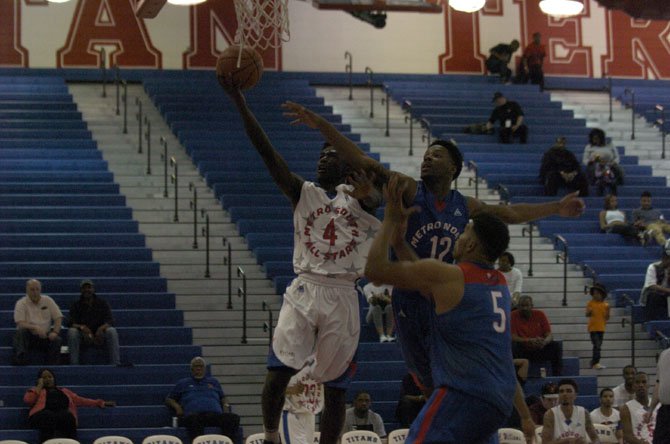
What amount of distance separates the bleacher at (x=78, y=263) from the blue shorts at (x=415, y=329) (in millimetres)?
6528

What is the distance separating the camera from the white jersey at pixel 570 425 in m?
13.3

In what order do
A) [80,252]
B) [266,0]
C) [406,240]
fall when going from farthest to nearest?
1. [80,252]
2. [266,0]
3. [406,240]

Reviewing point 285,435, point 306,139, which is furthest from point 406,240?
point 306,139

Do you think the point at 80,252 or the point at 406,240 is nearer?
the point at 406,240

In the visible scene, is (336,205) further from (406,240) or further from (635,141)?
(635,141)

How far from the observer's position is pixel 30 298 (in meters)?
15.0

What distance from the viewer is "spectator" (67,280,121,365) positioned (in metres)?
15.0

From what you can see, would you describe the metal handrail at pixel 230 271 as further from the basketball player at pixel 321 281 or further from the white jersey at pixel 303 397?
the basketball player at pixel 321 281

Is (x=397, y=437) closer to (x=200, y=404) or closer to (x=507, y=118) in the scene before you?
(x=200, y=404)

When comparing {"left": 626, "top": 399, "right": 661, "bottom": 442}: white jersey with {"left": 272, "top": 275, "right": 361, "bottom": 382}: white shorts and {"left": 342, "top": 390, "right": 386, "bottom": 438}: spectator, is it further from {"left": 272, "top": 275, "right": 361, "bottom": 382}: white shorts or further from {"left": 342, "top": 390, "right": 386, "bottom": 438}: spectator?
{"left": 272, "top": 275, "right": 361, "bottom": 382}: white shorts

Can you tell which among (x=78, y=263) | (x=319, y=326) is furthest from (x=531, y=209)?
(x=78, y=263)

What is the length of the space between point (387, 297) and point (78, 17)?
35.7ft

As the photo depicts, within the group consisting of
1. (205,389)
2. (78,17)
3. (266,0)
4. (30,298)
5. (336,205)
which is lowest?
(205,389)

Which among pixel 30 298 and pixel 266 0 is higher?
pixel 266 0
